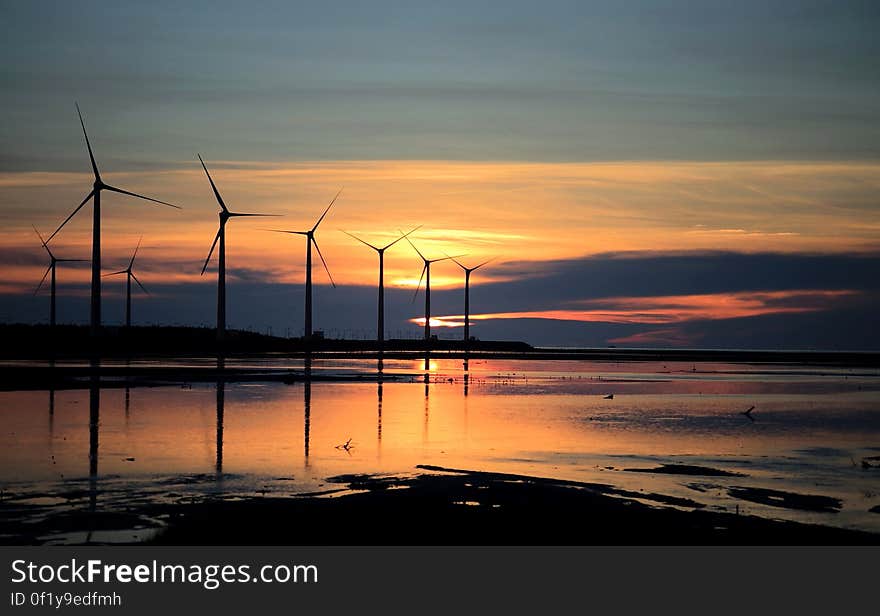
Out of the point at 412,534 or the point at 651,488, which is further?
the point at 651,488

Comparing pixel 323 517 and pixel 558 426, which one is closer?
pixel 323 517

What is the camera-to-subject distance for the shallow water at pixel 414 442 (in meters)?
27.4

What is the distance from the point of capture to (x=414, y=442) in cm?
3888

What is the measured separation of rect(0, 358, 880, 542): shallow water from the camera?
89.9 ft

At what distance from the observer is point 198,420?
44969 millimetres

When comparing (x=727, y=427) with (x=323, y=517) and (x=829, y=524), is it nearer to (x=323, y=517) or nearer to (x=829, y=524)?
(x=829, y=524)
